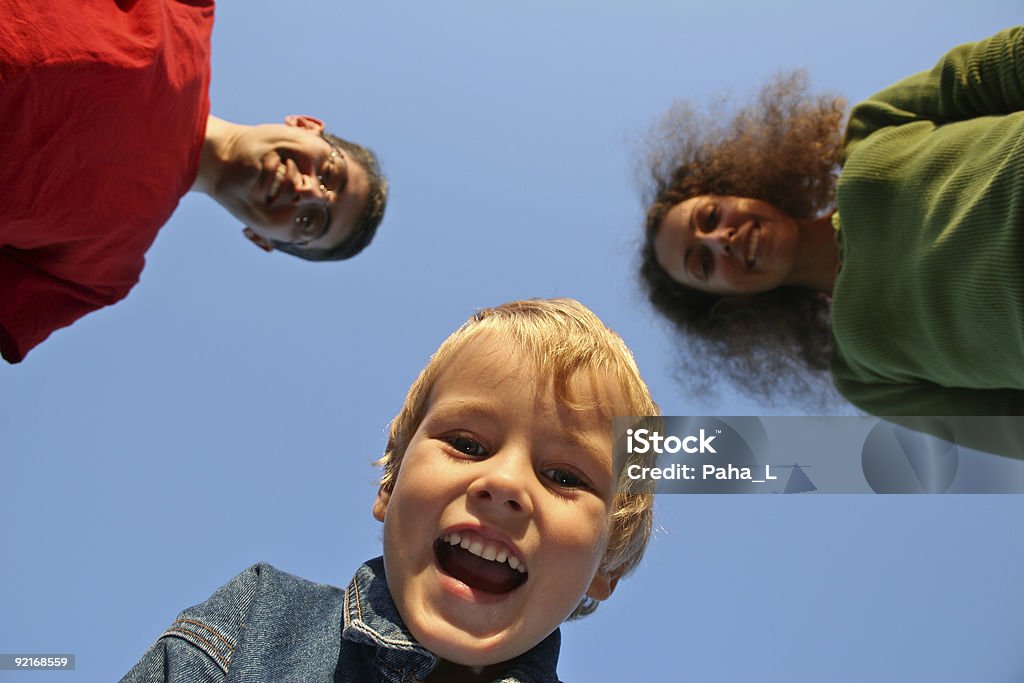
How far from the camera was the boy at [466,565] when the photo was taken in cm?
67

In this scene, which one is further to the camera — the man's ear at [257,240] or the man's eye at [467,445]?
the man's ear at [257,240]

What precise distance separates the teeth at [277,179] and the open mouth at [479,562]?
107 cm

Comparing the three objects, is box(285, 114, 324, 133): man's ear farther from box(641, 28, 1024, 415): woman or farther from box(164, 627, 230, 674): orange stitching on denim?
box(164, 627, 230, 674): orange stitching on denim

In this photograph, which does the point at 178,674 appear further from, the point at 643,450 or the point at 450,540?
the point at 643,450

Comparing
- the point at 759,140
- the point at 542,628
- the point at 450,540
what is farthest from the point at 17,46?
the point at 759,140

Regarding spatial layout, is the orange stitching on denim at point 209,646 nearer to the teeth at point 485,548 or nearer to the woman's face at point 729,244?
the teeth at point 485,548

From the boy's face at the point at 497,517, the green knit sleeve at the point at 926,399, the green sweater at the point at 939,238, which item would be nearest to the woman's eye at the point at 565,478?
the boy's face at the point at 497,517

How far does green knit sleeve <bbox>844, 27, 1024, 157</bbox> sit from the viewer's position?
0.94 meters

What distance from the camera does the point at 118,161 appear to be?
1123 millimetres

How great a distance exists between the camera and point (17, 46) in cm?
81

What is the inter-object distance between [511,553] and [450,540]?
5 centimetres

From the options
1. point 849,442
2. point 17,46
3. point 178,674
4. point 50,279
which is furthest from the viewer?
point 50,279

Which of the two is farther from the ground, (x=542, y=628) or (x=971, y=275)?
(x=971, y=275)

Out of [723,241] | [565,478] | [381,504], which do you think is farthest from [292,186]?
[565,478]
